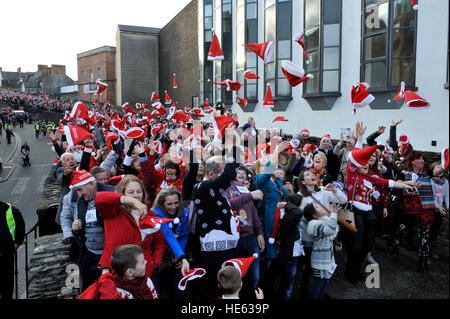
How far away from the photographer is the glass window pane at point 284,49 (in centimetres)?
1602

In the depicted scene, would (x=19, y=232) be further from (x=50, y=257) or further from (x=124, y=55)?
(x=124, y=55)

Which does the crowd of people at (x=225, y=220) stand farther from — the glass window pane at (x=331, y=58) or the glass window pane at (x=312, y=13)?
the glass window pane at (x=312, y=13)

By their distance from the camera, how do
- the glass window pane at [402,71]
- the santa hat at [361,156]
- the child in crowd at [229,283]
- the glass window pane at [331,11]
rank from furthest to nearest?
the glass window pane at [331,11] < the glass window pane at [402,71] < the santa hat at [361,156] < the child in crowd at [229,283]

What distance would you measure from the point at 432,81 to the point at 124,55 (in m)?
44.5

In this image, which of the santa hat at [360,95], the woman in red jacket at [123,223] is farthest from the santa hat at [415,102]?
the woman in red jacket at [123,223]

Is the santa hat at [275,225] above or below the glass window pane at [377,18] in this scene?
below

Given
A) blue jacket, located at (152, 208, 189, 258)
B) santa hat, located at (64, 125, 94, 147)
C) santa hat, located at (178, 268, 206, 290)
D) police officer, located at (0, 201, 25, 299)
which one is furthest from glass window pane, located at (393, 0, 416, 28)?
police officer, located at (0, 201, 25, 299)

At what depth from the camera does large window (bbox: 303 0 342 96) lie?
40.8 feet

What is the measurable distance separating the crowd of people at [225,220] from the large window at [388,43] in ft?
16.2

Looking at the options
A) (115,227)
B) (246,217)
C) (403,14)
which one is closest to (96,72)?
(403,14)

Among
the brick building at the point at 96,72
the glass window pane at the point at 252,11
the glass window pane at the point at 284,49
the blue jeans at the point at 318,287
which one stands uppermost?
the brick building at the point at 96,72

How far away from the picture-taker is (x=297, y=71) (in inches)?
286

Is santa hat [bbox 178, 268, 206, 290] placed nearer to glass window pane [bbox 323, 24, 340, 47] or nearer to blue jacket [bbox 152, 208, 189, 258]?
blue jacket [bbox 152, 208, 189, 258]

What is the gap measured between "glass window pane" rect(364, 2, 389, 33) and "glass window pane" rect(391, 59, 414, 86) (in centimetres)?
120
